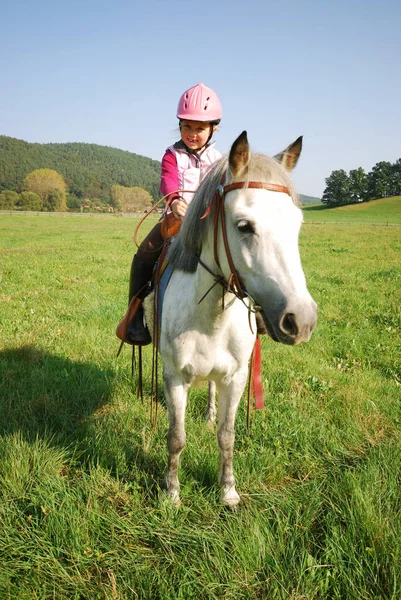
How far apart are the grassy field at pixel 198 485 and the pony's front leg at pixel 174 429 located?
141mm

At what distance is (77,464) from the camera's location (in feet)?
10.2

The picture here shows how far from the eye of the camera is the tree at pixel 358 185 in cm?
8862

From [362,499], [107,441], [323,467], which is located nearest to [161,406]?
[107,441]

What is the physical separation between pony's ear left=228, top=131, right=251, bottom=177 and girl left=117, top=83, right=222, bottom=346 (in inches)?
35.9

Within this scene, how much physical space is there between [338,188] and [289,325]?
9721cm

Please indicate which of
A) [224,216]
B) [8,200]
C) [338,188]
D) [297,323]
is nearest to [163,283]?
[224,216]

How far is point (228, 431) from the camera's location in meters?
2.84

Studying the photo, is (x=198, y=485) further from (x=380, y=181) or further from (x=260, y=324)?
(x=380, y=181)

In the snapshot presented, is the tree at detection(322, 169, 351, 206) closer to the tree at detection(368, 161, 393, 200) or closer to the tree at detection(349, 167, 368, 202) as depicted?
the tree at detection(349, 167, 368, 202)

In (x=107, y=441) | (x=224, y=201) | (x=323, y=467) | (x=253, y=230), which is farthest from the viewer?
(x=107, y=441)

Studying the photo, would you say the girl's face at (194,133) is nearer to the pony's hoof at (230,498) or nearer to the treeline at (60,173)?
the pony's hoof at (230,498)

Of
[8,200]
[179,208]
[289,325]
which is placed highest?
[179,208]

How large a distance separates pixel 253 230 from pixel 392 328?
5.60 meters

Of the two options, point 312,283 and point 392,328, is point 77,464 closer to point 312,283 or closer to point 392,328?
point 392,328
